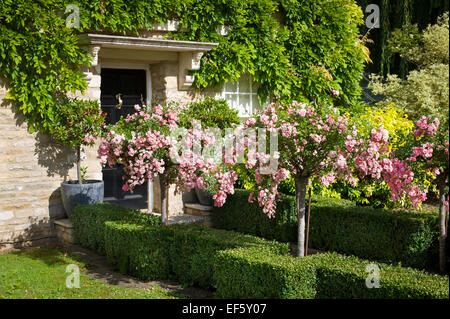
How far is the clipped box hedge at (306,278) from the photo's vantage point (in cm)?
476

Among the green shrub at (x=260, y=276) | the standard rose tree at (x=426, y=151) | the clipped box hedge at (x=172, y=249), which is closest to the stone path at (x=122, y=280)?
the clipped box hedge at (x=172, y=249)

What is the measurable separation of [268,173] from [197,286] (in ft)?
5.76

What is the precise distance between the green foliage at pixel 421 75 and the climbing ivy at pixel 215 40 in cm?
151

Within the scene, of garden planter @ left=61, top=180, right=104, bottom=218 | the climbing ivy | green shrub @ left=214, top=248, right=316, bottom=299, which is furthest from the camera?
garden planter @ left=61, top=180, right=104, bottom=218

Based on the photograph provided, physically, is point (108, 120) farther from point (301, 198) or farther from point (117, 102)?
point (301, 198)

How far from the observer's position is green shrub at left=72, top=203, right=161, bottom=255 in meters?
7.35

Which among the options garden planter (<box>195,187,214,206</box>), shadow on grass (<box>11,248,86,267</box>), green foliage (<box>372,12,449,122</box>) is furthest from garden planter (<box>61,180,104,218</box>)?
green foliage (<box>372,12,449,122</box>)

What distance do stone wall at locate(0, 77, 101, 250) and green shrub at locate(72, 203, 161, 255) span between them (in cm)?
63

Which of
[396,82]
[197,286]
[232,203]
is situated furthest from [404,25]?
[197,286]

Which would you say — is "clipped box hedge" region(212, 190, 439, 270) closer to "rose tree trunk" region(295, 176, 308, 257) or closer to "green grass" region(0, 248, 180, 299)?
"rose tree trunk" region(295, 176, 308, 257)

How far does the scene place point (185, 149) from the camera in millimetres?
6516

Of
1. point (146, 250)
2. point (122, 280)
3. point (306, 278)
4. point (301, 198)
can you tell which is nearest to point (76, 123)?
point (146, 250)

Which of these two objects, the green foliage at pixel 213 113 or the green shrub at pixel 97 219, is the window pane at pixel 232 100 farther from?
the green shrub at pixel 97 219

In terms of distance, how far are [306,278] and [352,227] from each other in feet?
8.67
